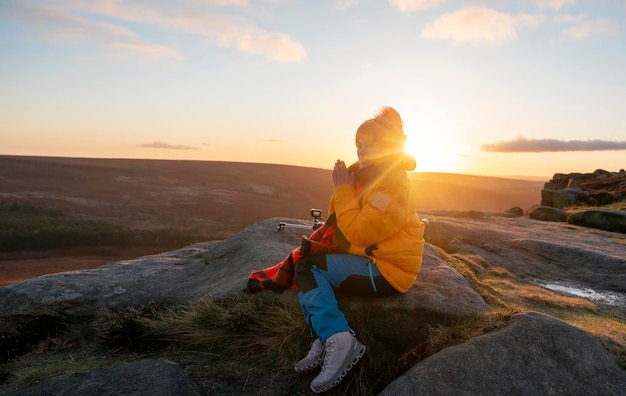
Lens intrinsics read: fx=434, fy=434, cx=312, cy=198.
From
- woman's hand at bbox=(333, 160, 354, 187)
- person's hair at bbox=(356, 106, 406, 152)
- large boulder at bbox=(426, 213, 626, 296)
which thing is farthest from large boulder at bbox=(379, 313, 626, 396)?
large boulder at bbox=(426, 213, 626, 296)

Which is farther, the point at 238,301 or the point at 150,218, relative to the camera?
the point at 150,218

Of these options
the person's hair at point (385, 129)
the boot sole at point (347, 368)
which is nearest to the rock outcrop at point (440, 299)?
the boot sole at point (347, 368)

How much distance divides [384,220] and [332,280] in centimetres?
92

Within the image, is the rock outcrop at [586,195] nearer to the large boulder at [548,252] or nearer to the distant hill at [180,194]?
the large boulder at [548,252]

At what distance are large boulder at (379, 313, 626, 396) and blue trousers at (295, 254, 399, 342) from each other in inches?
35.4

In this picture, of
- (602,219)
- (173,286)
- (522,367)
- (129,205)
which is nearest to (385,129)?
(522,367)

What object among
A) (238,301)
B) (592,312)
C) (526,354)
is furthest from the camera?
(592,312)

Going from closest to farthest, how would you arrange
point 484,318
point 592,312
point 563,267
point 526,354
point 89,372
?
point 526,354 → point 89,372 → point 484,318 → point 592,312 → point 563,267

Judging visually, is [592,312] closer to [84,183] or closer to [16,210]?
[16,210]

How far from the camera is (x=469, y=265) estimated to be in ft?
29.3

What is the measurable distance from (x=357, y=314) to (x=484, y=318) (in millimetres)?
1366

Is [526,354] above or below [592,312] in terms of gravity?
above

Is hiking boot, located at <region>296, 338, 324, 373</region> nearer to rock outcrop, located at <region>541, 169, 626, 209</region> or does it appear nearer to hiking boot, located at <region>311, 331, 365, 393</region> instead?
hiking boot, located at <region>311, 331, 365, 393</region>

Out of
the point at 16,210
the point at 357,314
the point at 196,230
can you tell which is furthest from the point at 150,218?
the point at 357,314
